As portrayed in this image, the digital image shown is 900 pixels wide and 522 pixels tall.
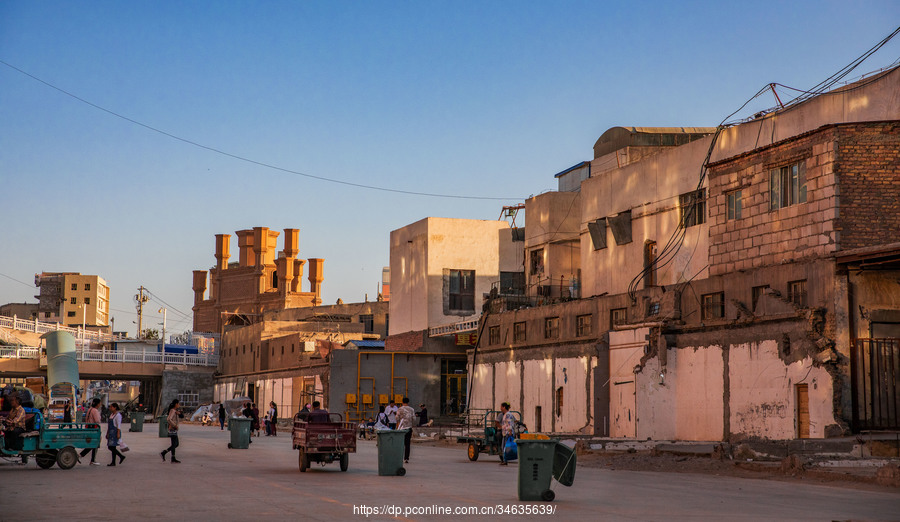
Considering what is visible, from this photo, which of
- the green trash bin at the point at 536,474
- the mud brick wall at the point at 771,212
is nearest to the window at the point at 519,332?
the mud brick wall at the point at 771,212

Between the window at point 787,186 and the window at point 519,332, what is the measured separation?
16312mm

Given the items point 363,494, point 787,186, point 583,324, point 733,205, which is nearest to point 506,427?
point 363,494

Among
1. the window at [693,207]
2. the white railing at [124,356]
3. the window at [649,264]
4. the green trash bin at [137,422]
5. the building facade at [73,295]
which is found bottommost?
the green trash bin at [137,422]

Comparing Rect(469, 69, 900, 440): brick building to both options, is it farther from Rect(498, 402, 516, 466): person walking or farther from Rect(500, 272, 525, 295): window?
Rect(500, 272, 525, 295): window

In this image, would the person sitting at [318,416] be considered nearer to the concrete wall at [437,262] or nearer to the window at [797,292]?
the window at [797,292]

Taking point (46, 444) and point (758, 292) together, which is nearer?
point (46, 444)

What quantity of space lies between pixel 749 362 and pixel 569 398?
11.3m

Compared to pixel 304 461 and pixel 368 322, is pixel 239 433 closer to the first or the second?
pixel 304 461

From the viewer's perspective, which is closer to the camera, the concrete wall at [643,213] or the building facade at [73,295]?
the concrete wall at [643,213]

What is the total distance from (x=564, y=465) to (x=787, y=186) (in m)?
16.4

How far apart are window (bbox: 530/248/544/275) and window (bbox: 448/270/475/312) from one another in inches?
328

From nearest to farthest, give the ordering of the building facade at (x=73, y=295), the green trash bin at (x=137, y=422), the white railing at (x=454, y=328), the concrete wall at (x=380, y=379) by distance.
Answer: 1. the green trash bin at (x=137, y=422)
2. the white railing at (x=454, y=328)
3. the concrete wall at (x=380, y=379)
4. the building facade at (x=73, y=295)

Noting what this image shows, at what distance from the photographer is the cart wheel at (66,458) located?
2030cm

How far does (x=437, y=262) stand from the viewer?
57.0m
